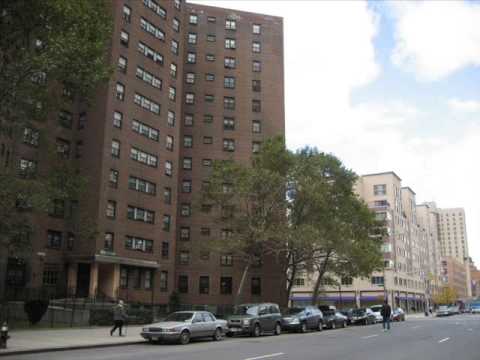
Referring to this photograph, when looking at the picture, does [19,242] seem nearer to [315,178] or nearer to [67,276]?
[67,276]

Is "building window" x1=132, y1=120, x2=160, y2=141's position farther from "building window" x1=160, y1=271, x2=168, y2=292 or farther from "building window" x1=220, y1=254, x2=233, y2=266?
"building window" x1=220, y1=254, x2=233, y2=266

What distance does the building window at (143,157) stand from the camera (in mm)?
45106

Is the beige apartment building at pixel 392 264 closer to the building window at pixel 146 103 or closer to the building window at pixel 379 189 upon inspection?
the building window at pixel 379 189

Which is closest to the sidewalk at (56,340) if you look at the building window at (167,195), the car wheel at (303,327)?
the car wheel at (303,327)

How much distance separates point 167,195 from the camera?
48781 mm

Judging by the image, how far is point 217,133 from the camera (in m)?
57.5

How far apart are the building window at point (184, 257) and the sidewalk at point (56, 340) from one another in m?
28.8

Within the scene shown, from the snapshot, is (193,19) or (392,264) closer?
(193,19)

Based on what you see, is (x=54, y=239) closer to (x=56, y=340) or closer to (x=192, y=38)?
(x=56, y=340)

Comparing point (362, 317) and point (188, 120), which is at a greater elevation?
point (188, 120)

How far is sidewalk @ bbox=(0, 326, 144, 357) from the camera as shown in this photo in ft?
57.4

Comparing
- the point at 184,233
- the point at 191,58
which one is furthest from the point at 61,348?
the point at 191,58

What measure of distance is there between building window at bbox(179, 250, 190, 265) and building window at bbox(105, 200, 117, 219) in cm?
1395

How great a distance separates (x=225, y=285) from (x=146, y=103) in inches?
824
